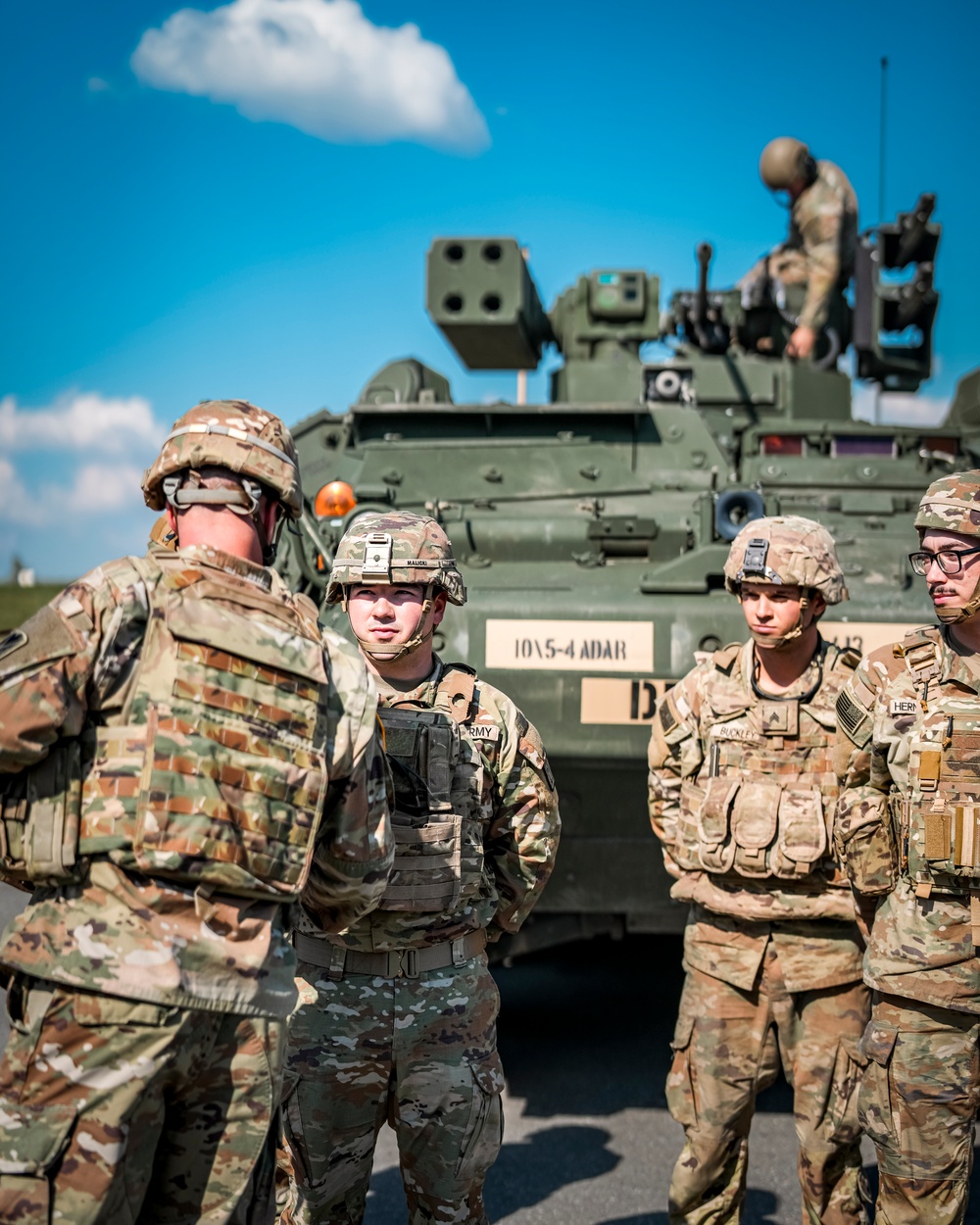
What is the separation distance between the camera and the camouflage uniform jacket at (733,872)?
372cm

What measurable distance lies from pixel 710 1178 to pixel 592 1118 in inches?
56.9

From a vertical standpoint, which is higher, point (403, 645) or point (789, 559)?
point (789, 559)

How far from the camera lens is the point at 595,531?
5480mm

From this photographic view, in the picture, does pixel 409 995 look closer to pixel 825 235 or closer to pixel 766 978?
pixel 766 978

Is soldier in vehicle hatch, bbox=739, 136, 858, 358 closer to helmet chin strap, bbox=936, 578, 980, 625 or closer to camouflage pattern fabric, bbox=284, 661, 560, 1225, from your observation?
helmet chin strap, bbox=936, 578, 980, 625

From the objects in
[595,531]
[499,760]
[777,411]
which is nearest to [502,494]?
[595,531]

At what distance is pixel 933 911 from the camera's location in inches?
124

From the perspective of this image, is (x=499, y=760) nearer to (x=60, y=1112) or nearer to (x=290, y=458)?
(x=290, y=458)

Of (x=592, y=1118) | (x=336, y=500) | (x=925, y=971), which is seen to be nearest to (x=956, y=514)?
(x=925, y=971)

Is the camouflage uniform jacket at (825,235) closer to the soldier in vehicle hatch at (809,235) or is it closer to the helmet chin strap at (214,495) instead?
the soldier in vehicle hatch at (809,235)

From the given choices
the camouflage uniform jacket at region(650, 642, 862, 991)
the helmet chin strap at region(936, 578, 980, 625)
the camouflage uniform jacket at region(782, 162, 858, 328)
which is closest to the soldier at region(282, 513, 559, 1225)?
the camouflage uniform jacket at region(650, 642, 862, 991)

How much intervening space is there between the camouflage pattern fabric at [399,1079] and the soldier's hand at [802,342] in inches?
231

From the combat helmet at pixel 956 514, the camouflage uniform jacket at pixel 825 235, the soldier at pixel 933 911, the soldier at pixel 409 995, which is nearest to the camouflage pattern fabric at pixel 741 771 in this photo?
the soldier at pixel 933 911

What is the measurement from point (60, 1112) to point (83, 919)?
0.30 metres
